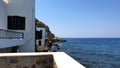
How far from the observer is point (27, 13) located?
653 inches

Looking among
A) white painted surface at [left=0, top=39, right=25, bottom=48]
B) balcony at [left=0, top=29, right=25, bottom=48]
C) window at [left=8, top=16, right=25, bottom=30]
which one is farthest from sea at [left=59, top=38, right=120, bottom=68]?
white painted surface at [left=0, top=39, right=25, bottom=48]

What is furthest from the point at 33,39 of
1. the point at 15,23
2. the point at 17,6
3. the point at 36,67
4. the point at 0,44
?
the point at 36,67

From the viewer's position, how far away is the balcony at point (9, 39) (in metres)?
11.3

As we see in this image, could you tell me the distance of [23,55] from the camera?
5098 mm

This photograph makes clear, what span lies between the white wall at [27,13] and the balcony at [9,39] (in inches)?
28.8

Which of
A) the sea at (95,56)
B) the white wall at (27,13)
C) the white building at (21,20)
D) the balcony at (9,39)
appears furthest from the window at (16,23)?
the sea at (95,56)

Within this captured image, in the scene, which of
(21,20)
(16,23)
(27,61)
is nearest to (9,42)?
(21,20)

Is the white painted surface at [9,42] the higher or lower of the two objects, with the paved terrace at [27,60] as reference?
higher

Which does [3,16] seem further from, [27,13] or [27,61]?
[27,61]

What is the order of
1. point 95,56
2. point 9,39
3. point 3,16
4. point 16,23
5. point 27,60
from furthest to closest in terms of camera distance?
point 95,56, point 16,23, point 3,16, point 9,39, point 27,60

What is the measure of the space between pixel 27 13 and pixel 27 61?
38.8 ft

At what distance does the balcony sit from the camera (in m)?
11.3

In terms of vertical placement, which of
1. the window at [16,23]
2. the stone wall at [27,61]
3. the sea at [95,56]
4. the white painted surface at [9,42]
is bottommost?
the sea at [95,56]

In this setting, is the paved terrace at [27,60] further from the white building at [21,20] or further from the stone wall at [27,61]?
the white building at [21,20]
